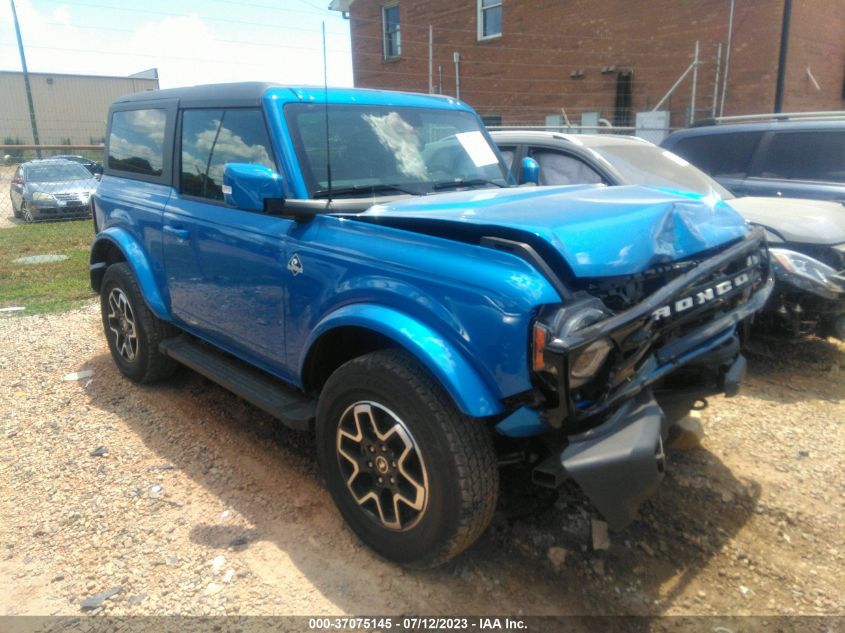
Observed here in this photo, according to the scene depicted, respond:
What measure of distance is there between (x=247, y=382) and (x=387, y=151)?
148cm

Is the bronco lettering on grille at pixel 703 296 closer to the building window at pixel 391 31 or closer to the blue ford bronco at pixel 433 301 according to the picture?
the blue ford bronco at pixel 433 301

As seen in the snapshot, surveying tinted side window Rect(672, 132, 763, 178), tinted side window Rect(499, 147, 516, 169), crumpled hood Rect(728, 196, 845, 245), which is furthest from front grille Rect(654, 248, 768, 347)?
tinted side window Rect(672, 132, 763, 178)

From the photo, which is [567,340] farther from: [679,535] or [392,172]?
[392,172]

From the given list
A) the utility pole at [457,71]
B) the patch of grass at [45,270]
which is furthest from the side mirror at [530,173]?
the utility pole at [457,71]

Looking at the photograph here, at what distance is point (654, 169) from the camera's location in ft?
18.4

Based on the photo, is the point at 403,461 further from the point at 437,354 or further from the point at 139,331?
the point at 139,331

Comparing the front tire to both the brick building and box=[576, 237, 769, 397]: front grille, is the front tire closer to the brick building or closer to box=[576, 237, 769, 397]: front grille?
box=[576, 237, 769, 397]: front grille

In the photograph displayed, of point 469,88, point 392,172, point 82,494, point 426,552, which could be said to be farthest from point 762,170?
point 469,88

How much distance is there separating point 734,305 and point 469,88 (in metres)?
17.9

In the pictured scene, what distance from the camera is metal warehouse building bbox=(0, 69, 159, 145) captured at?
34.4 meters

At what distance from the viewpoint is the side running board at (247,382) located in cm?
307

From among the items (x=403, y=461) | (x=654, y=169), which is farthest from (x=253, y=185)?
(x=654, y=169)

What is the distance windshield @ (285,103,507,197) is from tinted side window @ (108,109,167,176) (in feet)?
4.77

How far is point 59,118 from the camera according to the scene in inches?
1457
